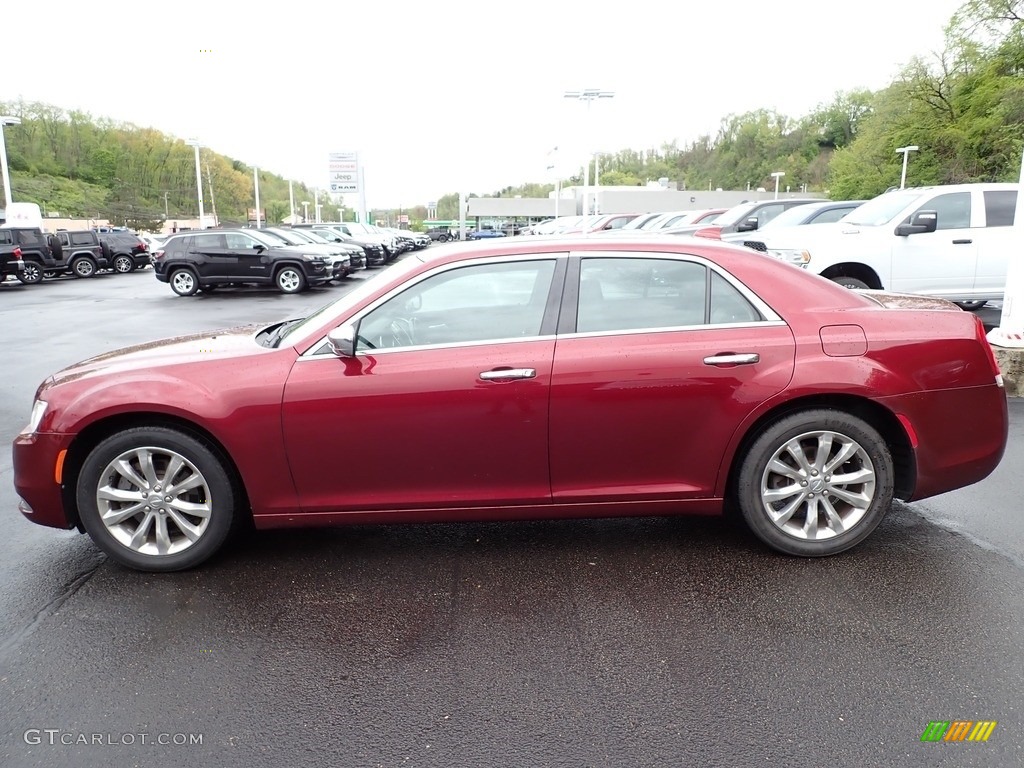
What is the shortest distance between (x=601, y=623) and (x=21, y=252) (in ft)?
88.3

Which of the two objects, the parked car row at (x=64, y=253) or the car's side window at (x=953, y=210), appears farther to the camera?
the parked car row at (x=64, y=253)

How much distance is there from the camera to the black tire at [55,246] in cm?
2623

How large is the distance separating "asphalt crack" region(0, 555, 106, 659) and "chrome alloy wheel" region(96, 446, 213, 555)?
294 mm

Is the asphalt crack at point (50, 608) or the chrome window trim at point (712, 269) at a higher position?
the chrome window trim at point (712, 269)

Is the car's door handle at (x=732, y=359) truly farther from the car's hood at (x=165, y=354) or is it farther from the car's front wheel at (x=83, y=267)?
the car's front wheel at (x=83, y=267)

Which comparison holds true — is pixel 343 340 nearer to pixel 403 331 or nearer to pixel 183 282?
pixel 403 331

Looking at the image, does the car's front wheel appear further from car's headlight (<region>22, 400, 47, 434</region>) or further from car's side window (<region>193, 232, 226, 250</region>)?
car's headlight (<region>22, 400, 47, 434</region>)

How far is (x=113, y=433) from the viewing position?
386 cm

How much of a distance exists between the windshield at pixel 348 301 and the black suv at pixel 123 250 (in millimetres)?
30697

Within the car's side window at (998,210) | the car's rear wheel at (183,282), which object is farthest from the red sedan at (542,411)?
the car's rear wheel at (183,282)

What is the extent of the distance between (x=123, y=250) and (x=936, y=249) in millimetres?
30674

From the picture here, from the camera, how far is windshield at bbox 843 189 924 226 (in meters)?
10.7

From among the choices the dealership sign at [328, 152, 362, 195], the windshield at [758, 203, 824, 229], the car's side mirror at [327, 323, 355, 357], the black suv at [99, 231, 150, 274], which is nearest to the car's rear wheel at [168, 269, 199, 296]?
the black suv at [99, 231, 150, 274]

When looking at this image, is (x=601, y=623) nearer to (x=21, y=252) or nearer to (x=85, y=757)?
(x=85, y=757)
